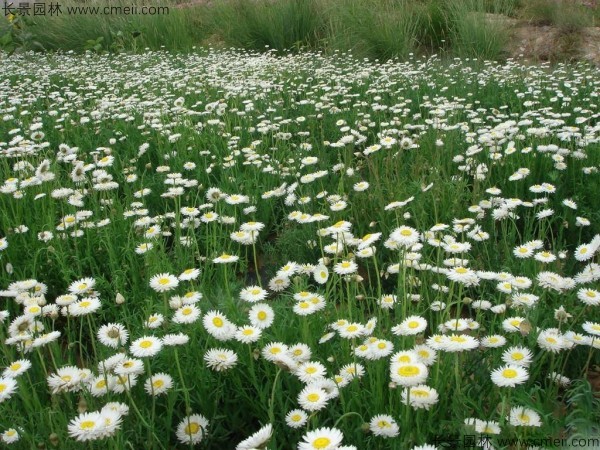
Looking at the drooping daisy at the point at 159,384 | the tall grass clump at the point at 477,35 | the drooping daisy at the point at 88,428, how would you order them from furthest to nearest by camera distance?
the tall grass clump at the point at 477,35 < the drooping daisy at the point at 159,384 < the drooping daisy at the point at 88,428

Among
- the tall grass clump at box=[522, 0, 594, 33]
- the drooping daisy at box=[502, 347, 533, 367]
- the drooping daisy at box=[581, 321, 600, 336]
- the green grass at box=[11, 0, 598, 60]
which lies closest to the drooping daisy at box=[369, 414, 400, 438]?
the drooping daisy at box=[502, 347, 533, 367]

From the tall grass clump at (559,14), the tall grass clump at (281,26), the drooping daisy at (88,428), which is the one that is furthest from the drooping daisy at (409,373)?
the tall grass clump at (559,14)

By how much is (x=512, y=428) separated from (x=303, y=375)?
0.59 meters

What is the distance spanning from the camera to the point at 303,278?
102 inches

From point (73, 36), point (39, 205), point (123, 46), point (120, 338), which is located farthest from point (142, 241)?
point (73, 36)

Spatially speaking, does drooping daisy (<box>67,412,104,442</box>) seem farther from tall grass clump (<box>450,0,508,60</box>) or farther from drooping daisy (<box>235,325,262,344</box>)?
tall grass clump (<box>450,0,508,60</box>)

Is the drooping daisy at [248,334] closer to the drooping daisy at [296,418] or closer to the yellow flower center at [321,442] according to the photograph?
the drooping daisy at [296,418]

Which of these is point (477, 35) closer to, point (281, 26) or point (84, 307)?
point (281, 26)

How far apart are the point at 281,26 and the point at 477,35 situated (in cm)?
344

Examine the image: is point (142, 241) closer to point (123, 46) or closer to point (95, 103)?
point (95, 103)

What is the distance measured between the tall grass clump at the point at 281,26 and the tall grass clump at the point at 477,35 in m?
2.40

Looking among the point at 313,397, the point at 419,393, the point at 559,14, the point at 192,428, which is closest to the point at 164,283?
the point at 192,428

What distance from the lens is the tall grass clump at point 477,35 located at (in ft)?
29.5

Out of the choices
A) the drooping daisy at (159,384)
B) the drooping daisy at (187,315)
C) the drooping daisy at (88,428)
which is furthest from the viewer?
the drooping daisy at (187,315)
